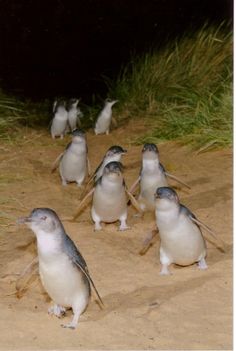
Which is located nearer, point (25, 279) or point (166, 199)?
point (25, 279)

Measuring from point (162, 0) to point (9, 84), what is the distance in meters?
2.64

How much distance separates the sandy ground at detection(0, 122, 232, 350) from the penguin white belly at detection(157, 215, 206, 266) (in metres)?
0.11

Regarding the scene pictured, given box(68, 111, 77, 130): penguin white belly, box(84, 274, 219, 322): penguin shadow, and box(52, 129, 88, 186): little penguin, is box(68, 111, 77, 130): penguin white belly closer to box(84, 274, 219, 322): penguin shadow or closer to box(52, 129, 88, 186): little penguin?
box(52, 129, 88, 186): little penguin

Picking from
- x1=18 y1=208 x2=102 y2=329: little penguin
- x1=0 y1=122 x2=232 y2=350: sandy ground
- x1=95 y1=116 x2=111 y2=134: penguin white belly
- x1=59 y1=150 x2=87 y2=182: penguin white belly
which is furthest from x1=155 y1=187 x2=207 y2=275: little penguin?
x1=95 y1=116 x2=111 y2=134: penguin white belly

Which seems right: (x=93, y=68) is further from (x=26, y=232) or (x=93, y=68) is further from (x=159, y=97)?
(x=26, y=232)

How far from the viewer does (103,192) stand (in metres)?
5.92

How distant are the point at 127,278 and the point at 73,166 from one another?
228cm

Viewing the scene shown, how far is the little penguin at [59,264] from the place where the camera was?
4.37 metres

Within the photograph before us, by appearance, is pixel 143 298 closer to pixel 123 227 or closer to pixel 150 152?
pixel 123 227

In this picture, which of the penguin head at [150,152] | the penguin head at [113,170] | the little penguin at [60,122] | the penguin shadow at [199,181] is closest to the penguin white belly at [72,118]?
the little penguin at [60,122]

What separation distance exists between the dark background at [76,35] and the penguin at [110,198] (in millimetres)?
5336

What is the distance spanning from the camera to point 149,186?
631 cm

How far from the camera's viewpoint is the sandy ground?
4297 mm

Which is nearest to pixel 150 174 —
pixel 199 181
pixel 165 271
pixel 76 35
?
pixel 199 181
